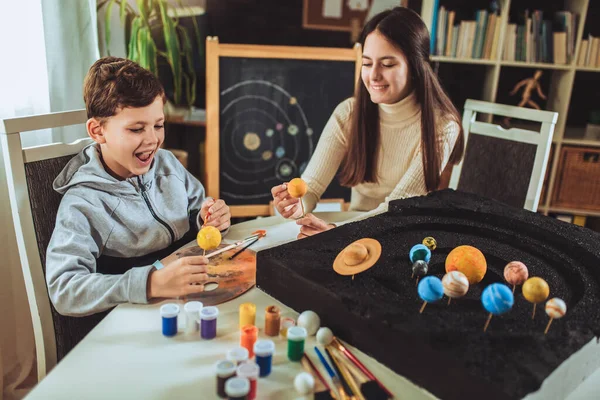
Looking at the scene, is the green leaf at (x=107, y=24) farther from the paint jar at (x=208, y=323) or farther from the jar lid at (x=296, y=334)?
the jar lid at (x=296, y=334)

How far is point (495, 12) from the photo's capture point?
9.50 ft

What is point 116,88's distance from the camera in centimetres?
123

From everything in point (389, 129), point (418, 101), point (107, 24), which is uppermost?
point (107, 24)

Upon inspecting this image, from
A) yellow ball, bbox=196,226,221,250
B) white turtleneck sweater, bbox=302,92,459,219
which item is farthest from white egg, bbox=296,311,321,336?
white turtleneck sweater, bbox=302,92,459,219

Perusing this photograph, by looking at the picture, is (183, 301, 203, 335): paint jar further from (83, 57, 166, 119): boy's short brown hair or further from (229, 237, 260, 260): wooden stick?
(83, 57, 166, 119): boy's short brown hair

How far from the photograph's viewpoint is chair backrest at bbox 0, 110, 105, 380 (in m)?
1.22

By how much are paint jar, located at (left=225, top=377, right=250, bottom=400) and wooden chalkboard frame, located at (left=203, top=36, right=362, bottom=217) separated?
73.8 inches

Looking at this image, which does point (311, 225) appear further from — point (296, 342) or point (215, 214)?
point (296, 342)

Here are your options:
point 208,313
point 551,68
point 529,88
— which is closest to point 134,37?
point 208,313

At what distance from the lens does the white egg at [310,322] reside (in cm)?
99

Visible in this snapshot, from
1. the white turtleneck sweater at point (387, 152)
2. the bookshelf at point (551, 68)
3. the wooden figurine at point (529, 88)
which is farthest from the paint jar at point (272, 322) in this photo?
the wooden figurine at point (529, 88)

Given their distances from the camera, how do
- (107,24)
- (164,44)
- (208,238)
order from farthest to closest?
(164,44) → (107,24) → (208,238)

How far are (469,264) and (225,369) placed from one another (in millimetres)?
519

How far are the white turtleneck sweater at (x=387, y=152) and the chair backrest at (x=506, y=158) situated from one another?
0.38 metres
